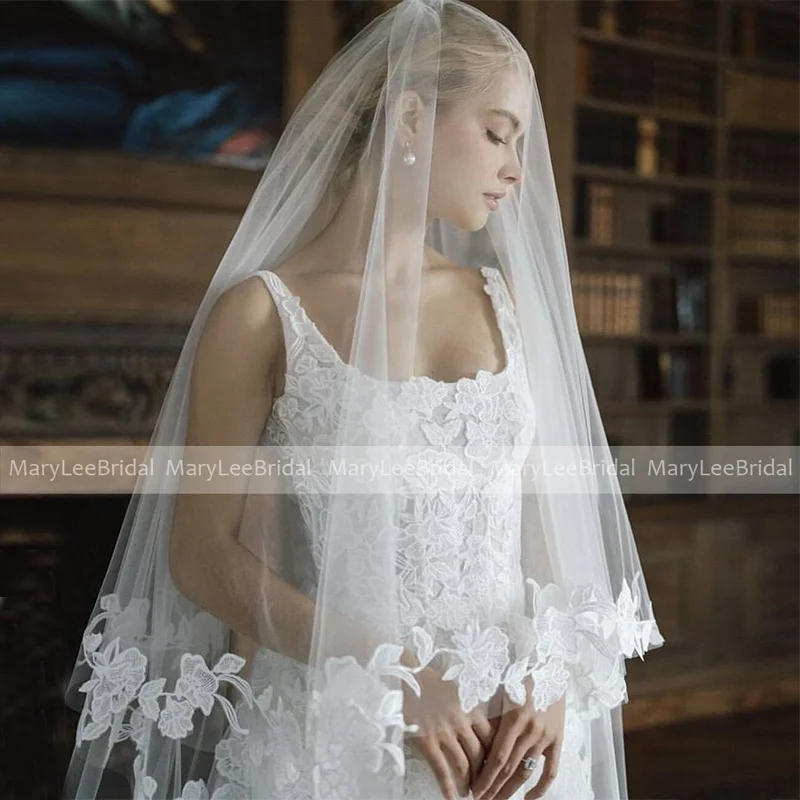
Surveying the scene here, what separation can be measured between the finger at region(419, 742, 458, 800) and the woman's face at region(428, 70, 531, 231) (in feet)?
1.82

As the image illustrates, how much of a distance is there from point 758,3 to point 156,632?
228 centimetres

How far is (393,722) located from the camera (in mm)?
900

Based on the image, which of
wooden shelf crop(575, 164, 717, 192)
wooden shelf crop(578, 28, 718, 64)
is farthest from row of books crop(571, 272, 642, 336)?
wooden shelf crop(578, 28, 718, 64)

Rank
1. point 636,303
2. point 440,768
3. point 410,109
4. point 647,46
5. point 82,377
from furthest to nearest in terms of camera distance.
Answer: point 636,303, point 647,46, point 82,377, point 410,109, point 440,768

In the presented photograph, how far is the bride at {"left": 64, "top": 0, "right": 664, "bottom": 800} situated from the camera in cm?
97

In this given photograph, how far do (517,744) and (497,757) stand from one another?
0.08 feet

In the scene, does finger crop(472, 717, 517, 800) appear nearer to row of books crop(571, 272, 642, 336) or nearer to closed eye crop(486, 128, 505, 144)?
closed eye crop(486, 128, 505, 144)

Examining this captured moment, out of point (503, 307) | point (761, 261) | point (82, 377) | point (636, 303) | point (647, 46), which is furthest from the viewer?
point (761, 261)

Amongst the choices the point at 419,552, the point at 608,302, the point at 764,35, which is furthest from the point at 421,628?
the point at 764,35

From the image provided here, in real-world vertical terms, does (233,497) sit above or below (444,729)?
above

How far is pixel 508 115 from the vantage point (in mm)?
1067

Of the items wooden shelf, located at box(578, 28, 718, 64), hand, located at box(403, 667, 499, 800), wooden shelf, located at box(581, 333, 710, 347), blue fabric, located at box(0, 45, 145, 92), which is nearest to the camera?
hand, located at box(403, 667, 499, 800)

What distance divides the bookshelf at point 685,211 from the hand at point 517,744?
60.5 inches

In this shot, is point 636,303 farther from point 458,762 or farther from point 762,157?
point 458,762
